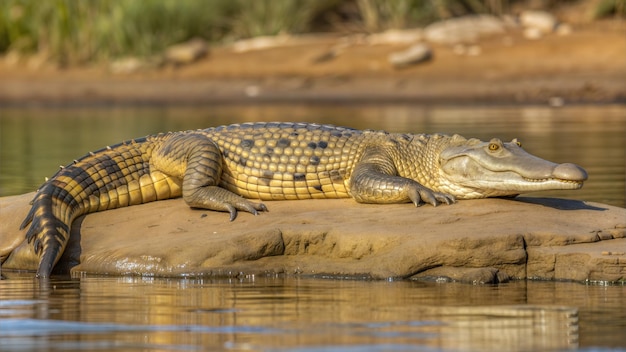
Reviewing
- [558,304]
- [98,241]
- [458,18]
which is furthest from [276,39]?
[558,304]

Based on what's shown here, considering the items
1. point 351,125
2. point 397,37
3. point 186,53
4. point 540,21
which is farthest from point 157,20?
point 351,125

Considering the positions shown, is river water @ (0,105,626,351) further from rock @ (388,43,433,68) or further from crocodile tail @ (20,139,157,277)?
rock @ (388,43,433,68)

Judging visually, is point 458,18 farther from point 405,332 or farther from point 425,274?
point 405,332

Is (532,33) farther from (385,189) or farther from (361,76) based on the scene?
(385,189)

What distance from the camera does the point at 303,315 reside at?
6.41 meters

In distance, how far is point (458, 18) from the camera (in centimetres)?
2739

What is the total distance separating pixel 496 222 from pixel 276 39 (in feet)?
64.0

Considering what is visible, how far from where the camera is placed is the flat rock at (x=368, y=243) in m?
7.57

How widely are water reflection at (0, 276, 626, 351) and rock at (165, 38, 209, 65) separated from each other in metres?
Result: 19.0

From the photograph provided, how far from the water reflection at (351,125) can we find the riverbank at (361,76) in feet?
1.82

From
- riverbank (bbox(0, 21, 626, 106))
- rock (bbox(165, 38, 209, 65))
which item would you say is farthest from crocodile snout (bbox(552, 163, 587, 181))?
rock (bbox(165, 38, 209, 65))

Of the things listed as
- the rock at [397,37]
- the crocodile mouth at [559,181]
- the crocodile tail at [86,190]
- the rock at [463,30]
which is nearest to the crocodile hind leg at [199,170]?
the crocodile tail at [86,190]

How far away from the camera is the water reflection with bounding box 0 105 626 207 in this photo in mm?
13538

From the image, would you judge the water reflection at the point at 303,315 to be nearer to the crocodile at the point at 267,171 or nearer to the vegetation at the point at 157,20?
the crocodile at the point at 267,171
